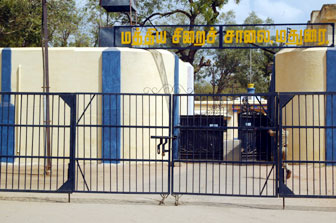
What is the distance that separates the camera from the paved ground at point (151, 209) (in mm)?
7895

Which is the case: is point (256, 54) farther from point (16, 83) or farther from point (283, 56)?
point (16, 83)

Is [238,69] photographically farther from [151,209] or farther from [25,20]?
[151,209]

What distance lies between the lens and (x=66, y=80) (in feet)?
55.3

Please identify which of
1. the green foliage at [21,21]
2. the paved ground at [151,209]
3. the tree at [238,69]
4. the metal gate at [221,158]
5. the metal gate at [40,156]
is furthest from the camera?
the tree at [238,69]

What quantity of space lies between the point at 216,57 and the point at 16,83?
38.5m

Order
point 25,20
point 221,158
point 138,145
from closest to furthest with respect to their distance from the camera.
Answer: point 138,145, point 221,158, point 25,20

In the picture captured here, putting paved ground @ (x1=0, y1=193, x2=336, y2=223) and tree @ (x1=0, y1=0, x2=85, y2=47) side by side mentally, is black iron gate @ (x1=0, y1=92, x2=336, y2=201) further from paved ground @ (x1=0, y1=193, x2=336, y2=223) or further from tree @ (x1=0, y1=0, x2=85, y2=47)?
tree @ (x1=0, y1=0, x2=85, y2=47)

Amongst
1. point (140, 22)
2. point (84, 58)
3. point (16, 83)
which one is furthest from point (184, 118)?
point (140, 22)

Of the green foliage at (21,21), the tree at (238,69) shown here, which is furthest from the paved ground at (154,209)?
the tree at (238,69)

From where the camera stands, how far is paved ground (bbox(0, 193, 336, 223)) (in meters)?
7.89

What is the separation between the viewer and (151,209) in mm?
8656

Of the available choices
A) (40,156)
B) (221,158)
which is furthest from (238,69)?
(40,156)

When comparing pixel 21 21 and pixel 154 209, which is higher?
pixel 21 21

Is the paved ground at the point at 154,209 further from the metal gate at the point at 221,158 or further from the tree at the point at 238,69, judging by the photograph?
the tree at the point at 238,69
